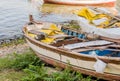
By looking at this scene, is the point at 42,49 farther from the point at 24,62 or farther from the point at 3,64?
the point at 3,64

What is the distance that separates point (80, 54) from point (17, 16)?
48.7 feet

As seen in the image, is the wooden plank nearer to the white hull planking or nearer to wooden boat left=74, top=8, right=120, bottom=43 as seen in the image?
the white hull planking

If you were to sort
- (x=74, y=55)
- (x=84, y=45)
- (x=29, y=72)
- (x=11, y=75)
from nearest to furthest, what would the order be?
(x=74, y=55) → (x=29, y=72) → (x=84, y=45) → (x=11, y=75)

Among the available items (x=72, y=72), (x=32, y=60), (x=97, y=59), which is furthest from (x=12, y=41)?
(x=97, y=59)

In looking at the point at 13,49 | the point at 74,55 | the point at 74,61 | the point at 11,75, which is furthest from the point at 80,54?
the point at 13,49

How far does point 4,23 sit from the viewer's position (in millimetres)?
22312

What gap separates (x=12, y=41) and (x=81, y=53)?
7632mm

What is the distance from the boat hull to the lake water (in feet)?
22.9

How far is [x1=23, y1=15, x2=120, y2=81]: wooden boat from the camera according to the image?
977cm

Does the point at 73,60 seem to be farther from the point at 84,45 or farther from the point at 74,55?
the point at 84,45

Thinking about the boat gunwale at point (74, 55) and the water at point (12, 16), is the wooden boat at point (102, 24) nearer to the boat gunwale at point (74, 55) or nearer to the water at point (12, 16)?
the boat gunwale at point (74, 55)

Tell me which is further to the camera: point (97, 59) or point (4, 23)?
point (4, 23)

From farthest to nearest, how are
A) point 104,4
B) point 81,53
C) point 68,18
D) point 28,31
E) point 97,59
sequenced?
1. point 104,4
2. point 68,18
3. point 28,31
4. point 81,53
5. point 97,59

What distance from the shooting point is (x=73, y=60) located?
10586mm
